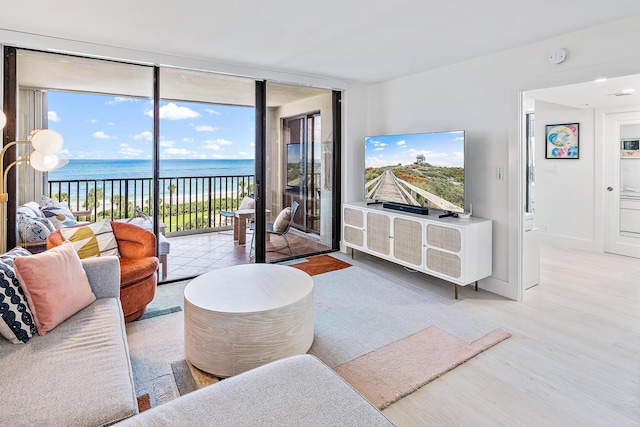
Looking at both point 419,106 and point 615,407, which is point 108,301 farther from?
point 419,106

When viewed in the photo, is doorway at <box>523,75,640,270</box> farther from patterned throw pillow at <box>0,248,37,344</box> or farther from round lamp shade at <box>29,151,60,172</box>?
patterned throw pillow at <box>0,248,37,344</box>

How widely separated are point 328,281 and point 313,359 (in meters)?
2.50

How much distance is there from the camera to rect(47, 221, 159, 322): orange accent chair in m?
2.73

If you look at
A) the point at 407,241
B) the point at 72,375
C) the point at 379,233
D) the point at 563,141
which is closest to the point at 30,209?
the point at 72,375

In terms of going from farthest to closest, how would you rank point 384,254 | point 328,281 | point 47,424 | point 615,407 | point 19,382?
point 384,254 → point 328,281 → point 615,407 → point 19,382 → point 47,424

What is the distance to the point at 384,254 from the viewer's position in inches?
166

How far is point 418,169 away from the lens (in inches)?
156

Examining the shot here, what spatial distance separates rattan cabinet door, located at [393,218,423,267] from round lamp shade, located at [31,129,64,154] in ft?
10.3

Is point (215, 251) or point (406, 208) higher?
point (406, 208)

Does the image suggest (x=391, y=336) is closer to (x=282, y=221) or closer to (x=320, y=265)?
(x=320, y=265)

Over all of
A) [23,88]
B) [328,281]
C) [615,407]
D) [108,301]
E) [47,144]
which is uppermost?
[23,88]

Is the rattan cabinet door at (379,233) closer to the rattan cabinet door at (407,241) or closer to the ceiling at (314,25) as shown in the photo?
the rattan cabinet door at (407,241)

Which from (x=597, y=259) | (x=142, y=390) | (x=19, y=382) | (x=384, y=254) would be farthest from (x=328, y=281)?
(x=597, y=259)

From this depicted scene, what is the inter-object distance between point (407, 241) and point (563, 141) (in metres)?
3.48
